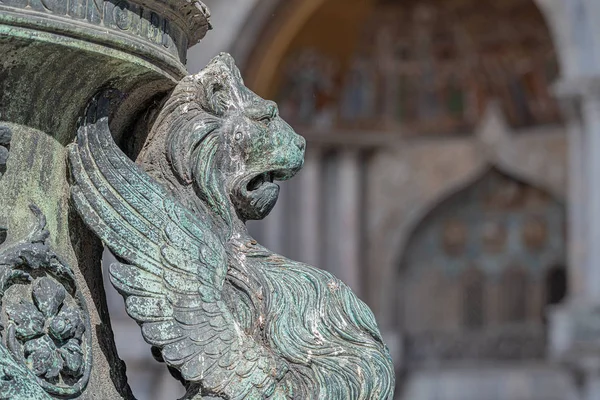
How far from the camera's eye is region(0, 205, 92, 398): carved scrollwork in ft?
7.32

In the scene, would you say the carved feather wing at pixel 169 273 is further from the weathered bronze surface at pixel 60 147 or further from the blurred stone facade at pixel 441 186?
the blurred stone facade at pixel 441 186

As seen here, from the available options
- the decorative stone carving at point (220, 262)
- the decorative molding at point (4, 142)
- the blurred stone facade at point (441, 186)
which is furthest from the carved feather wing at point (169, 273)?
the blurred stone facade at point (441, 186)

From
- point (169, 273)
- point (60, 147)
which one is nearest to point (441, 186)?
point (60, 147)

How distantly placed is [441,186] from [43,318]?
14.2 metres

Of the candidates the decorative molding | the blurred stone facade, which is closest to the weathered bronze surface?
the decorative molding

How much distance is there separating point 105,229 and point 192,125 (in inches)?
10.0

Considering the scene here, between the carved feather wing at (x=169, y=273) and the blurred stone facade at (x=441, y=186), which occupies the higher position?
the blurred stone facade at (x=441, y=186)

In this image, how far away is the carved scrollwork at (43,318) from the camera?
2232 millimetres

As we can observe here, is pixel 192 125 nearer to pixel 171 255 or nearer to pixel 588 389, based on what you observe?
pixel 171 255

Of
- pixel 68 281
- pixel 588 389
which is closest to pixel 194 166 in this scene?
pixel 68 281

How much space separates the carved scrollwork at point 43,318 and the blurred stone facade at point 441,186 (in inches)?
490

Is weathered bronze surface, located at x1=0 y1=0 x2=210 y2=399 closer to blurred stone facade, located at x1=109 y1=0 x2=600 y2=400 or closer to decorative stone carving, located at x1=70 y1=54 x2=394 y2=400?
decorative stone carving, located at x1=70 y1=54 x2=394 y2=400

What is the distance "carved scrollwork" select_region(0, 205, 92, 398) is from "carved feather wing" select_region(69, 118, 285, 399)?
0.33ft

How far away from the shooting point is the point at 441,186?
16297mm
